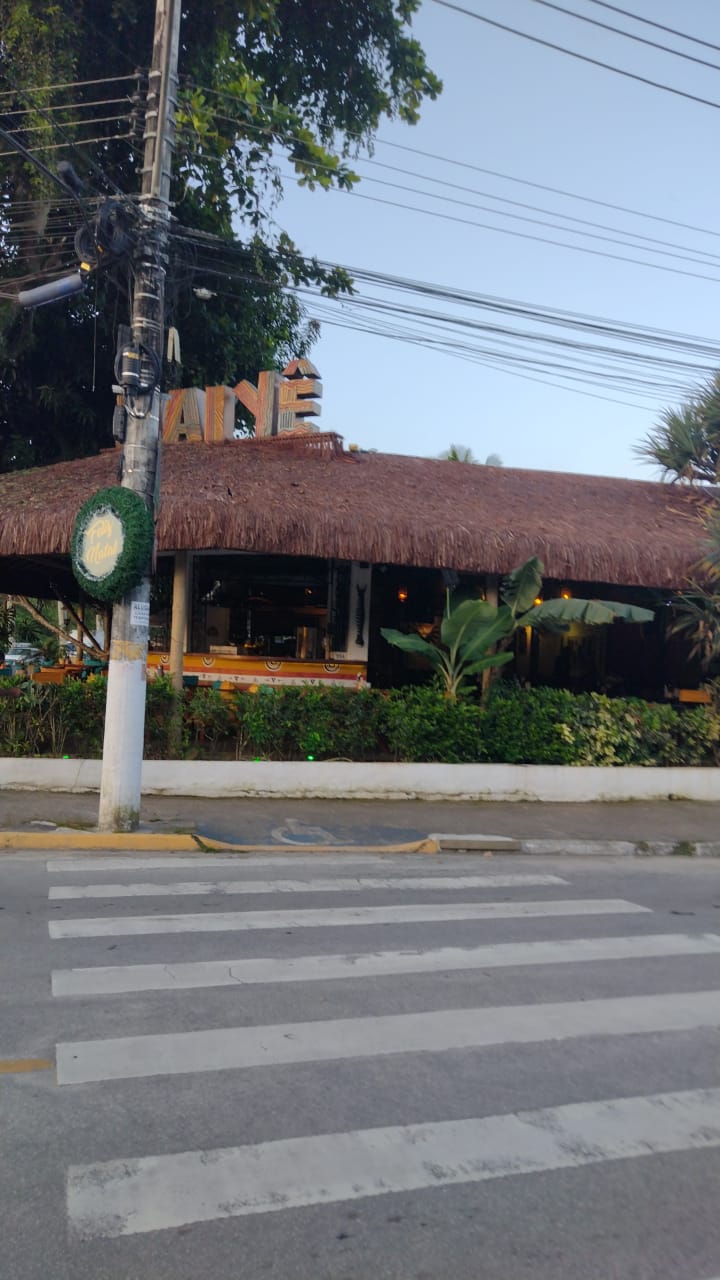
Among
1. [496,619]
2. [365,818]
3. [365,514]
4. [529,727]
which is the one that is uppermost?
[365,514]

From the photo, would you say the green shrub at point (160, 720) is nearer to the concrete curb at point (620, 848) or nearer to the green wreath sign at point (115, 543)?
the green wreath sign at point (115, 543)

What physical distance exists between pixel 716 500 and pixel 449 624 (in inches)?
237

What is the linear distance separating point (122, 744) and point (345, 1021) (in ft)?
19.0

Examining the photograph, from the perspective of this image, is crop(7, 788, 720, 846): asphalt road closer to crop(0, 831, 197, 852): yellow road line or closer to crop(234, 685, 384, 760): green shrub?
crop(0, 831, 197, 852): yellow road line

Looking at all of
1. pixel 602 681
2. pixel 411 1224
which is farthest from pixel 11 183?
pixel 411 1224

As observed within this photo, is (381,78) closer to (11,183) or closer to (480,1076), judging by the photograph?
(11,183)

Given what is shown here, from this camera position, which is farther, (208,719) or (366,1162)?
(208,719)

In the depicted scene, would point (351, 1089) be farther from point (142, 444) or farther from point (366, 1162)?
point (142, 444)

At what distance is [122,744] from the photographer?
1079cm

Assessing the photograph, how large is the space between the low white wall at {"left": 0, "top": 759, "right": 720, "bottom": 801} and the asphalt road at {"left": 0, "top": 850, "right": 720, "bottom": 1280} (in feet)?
16.1

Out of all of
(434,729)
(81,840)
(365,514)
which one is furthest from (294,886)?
(365,514)

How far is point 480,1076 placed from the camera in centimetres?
493

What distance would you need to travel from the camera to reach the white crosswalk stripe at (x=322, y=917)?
735 centimetres

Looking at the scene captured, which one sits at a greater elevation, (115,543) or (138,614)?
(115,543)
